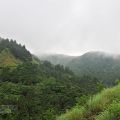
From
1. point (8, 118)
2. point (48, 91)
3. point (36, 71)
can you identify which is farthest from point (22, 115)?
point (36, 71)

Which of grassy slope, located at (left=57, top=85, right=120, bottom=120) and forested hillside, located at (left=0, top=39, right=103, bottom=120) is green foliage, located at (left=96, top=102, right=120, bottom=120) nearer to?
grassy slope, located at (left=57, top=85, right=120, bottom=120)

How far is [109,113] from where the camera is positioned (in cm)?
866

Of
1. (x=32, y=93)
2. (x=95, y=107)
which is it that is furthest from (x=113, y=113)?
(x=32, y=93)

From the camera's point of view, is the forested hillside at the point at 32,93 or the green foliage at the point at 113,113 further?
the forested hillside at the point at 32,93

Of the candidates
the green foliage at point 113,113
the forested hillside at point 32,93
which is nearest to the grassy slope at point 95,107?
the green foliage at point 113,113

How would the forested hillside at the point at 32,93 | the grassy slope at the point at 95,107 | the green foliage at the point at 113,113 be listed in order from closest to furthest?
the green foliage at the point at 113,113 < the grassy slope at the point at 95,107 < the forested hillside at the point at 32,93

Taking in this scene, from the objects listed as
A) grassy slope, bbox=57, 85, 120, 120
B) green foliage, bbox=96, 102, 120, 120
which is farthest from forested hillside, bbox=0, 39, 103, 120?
green foliage, bbox=96, 102, 120, 120

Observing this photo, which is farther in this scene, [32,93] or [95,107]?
[32,93]

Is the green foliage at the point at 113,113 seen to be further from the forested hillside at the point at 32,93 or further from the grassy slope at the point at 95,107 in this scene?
the forested hillside at the point at 32,93

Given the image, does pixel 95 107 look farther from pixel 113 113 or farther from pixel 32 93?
pixel 32 93

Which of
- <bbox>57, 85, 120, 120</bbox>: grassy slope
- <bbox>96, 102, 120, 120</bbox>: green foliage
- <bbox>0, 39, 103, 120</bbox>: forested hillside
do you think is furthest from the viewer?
<bbox>0, 39, 103, 120</bbox>: forested hillside

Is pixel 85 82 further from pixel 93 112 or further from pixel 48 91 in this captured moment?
pixel 93 112

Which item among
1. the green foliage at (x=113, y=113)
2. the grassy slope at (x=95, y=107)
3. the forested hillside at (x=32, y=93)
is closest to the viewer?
the green foliage at (x=113, y=113)

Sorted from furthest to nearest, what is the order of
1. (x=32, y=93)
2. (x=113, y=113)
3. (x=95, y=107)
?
1. (x=32, y=93)
2. (x=95, y=107)
3. (x=113, y=113)
